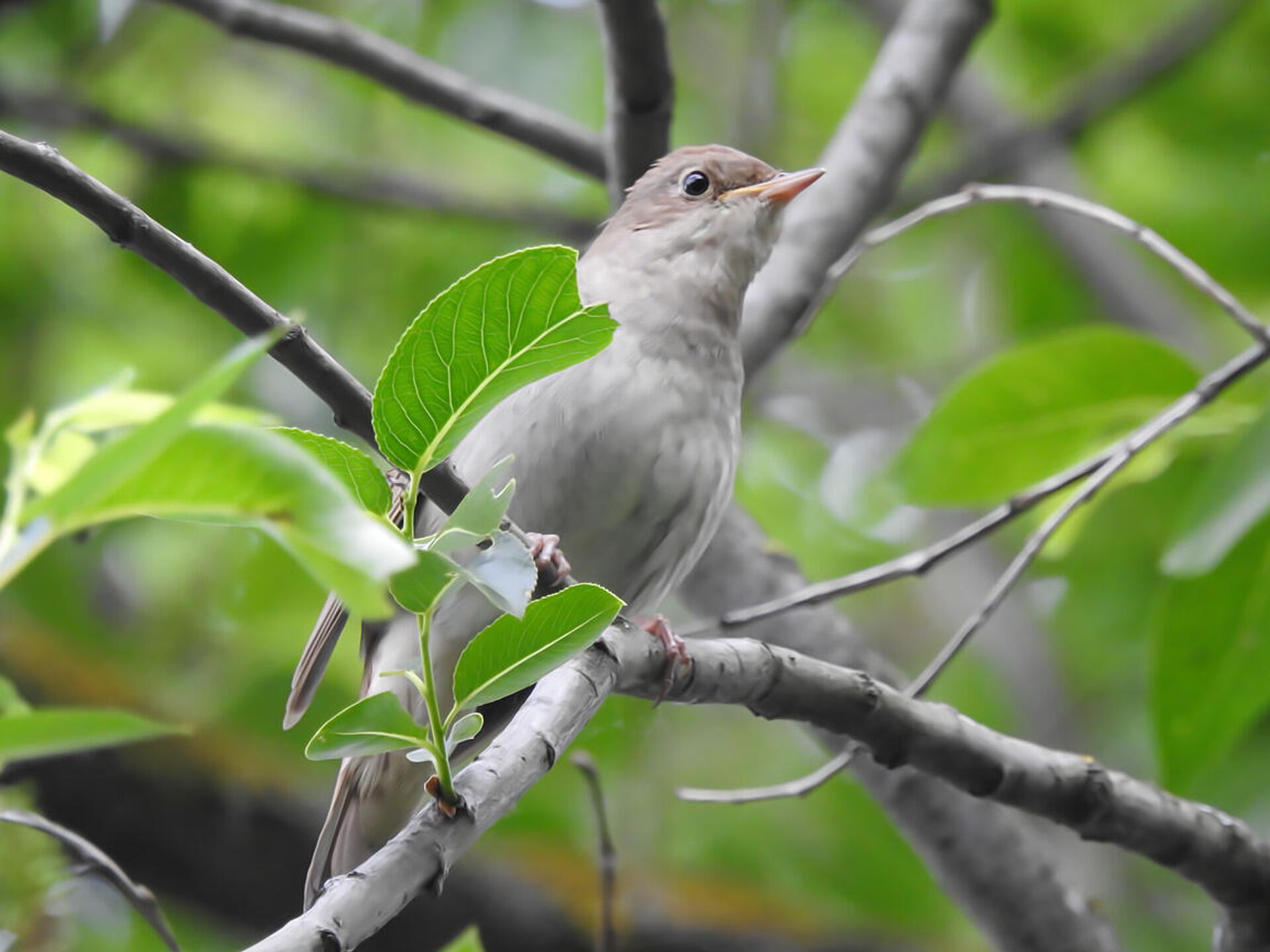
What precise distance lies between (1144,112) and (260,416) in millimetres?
4888

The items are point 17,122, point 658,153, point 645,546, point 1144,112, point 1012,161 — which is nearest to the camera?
point 645,546

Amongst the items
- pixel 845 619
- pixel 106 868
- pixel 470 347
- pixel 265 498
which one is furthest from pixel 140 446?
pixel 845 619

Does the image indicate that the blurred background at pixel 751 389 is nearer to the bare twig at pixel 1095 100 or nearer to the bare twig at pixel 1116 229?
the bare twig at pixel 1095 100

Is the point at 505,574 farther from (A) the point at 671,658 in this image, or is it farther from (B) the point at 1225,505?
(B) the point at 1225,505

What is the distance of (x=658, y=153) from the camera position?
13.3 feet

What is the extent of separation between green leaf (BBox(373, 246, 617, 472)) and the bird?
1.07 metres

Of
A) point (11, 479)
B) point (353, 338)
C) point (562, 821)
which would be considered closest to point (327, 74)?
point (353, 338)

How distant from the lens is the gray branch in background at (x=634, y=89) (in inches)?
130

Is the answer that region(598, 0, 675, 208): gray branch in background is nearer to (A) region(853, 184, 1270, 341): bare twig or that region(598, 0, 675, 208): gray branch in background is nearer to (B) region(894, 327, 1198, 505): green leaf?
(A) region(853, 184, 1270, 341): bare twig

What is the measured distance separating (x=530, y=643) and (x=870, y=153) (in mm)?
3172

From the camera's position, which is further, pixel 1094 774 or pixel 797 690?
pixel 1094 774

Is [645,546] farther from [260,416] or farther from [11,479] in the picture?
[11,479]

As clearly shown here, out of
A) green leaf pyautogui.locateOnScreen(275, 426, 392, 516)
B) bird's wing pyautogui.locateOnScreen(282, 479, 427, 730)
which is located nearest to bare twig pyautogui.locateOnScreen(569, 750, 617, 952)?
bird's wing pyautogui.locateOnScreen(282, 479, 427, 730)

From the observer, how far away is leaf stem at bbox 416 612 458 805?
1535 millimetres
